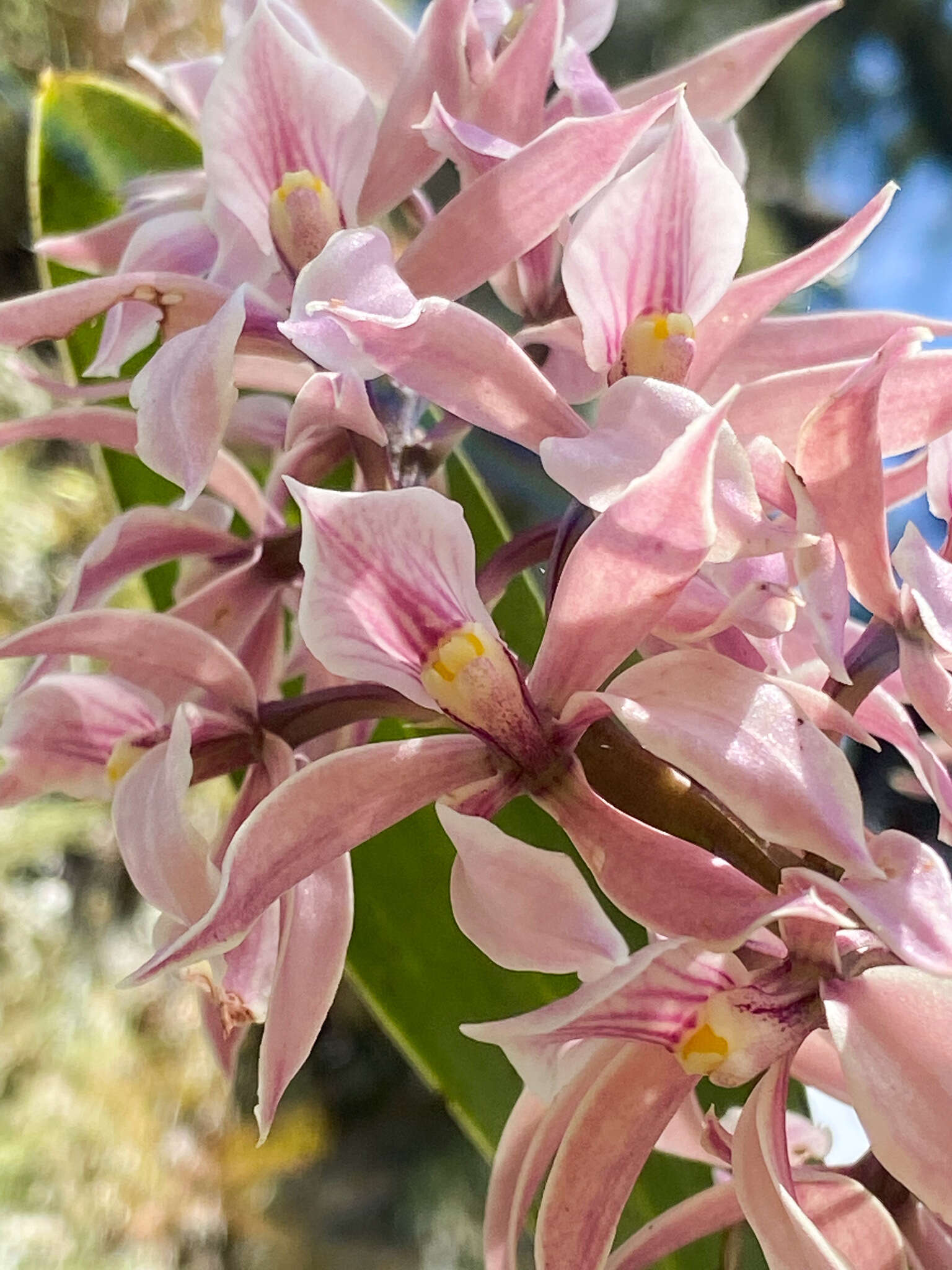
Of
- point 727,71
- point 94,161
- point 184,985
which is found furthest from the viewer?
point 184,985

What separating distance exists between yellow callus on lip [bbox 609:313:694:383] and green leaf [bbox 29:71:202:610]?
10.0 inches

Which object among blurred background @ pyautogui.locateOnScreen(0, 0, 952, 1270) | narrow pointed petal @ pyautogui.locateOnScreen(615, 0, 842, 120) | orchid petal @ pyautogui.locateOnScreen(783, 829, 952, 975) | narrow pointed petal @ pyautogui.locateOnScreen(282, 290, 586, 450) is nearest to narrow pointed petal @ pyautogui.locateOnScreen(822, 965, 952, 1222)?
orchid petal @ pyautogui.locateOnScreen(783, 829, 952, 975)

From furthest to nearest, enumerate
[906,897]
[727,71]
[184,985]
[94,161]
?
[184,985] → [94,161] → [727,71] → [906,897]

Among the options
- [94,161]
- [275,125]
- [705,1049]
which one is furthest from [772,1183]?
[94,161]

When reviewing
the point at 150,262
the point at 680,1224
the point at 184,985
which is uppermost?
the point at 150,262

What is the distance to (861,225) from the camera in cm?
25

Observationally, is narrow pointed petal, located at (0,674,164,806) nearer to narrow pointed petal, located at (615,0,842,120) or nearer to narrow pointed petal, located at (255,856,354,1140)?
narrow pointed petal, located at (255,856,354,1140)

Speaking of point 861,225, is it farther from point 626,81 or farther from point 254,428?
point 626,81

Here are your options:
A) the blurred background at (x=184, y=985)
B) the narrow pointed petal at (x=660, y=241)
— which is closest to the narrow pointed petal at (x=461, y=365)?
the narrow pointed petal at (x=660, y=241)

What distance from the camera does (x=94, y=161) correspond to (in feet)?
1.48

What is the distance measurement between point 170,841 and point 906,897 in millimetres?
147

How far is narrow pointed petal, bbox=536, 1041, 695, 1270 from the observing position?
0.22 meters

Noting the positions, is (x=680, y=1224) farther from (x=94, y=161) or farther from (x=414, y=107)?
(x=94, y=161)

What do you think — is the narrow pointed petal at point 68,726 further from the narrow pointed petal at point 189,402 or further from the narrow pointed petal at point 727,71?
the narrow pointed petal at point 727,71
